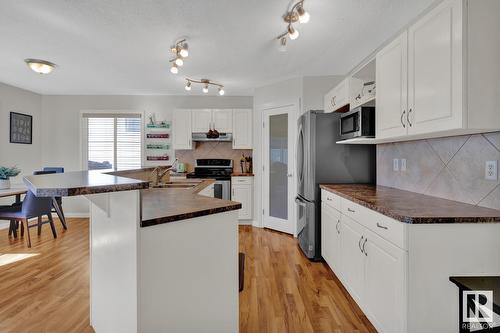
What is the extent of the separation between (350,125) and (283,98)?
1845 mm

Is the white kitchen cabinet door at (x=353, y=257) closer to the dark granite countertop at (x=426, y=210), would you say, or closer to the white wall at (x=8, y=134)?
the dark granite countertop at (x=426, y=210)

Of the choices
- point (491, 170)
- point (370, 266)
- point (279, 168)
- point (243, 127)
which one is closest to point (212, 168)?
point (243, 127)

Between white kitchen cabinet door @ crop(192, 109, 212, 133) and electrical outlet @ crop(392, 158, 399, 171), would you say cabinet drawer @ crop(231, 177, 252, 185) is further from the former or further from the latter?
electrical outlet @ crop(392, 158, 399, 171)

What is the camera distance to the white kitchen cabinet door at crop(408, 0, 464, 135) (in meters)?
1.41

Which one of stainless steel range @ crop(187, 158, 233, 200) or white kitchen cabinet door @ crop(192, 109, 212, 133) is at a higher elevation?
white kitchen cabinet door @ crop(192, 109, 212, 133)

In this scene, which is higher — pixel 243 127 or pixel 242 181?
pixel 243 127

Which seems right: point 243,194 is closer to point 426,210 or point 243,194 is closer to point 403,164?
point 403,164

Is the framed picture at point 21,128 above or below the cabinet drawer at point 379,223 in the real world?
above

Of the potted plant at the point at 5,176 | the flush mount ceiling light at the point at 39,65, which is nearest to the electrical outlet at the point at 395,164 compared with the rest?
the flush mount ceiling light at the point at 39,65

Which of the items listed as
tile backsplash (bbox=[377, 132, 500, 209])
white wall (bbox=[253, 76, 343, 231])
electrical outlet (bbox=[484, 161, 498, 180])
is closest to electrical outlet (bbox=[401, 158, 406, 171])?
tile backsplash (bbox=[377, 132, 500, 209])

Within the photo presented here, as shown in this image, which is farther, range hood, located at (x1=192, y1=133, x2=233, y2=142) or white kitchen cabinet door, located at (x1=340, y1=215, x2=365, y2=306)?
range hood, located at (x1=192, y1=133, x2=233, y2=142)

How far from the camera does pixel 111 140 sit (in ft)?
16.9

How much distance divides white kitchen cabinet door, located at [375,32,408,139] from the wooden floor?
1419 millimetres

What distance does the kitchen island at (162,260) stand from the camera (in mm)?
1155
